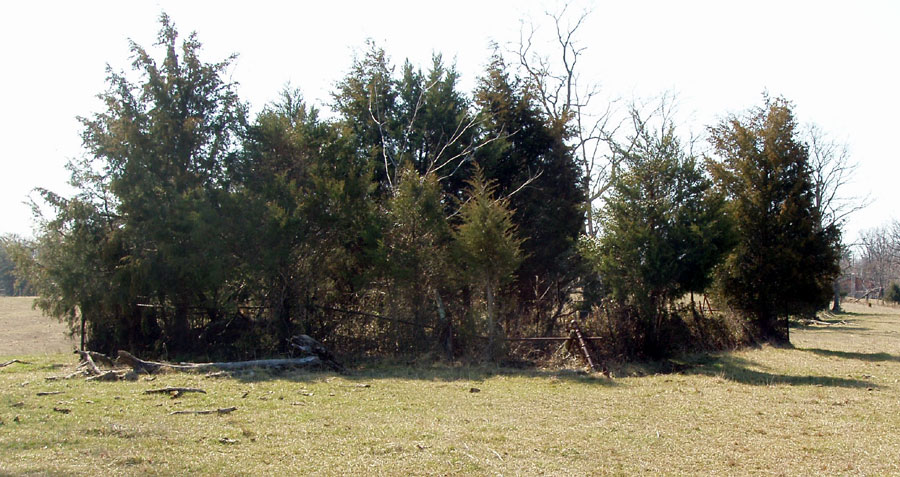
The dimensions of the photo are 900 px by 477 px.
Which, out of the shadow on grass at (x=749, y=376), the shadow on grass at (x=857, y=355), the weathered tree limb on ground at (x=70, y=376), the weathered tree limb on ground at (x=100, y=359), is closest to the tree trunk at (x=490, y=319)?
the shadow on grass at (x=749, y=376)

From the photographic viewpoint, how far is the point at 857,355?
16.8m

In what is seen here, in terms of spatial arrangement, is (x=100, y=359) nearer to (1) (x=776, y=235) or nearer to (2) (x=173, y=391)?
(2) (x=173, y=391)

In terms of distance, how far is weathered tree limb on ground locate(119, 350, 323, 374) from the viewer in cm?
1184

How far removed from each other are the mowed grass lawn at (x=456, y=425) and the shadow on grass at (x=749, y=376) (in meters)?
0.07

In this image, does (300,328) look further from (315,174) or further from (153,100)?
(153,100)

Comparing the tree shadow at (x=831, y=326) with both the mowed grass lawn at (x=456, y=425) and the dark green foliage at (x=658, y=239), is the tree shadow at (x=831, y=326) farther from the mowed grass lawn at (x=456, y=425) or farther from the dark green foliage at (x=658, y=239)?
the mowed grass lawn at (x=456, y=425)

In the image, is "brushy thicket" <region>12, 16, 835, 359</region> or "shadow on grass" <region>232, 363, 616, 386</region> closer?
"shadow on grass" <region>232, 363, 616, 386</region>

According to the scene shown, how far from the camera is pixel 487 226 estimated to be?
14.5m

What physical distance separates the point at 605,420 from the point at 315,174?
34.7ft

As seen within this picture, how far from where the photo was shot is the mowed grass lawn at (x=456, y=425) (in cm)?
593

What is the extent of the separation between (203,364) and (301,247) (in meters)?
4.30

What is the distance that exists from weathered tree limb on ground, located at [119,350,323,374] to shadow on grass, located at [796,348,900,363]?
14.1 m

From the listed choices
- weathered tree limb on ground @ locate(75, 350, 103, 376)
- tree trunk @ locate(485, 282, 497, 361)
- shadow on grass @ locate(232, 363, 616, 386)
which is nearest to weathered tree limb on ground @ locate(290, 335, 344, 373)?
shadow on grass @ locate(232, 363, 616, 386)

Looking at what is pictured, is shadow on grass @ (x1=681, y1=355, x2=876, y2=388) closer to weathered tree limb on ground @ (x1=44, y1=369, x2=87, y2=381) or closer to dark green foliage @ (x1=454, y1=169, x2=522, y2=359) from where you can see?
dark green foliage @ (x1=454, y1=169, x2=522, y2=359)
